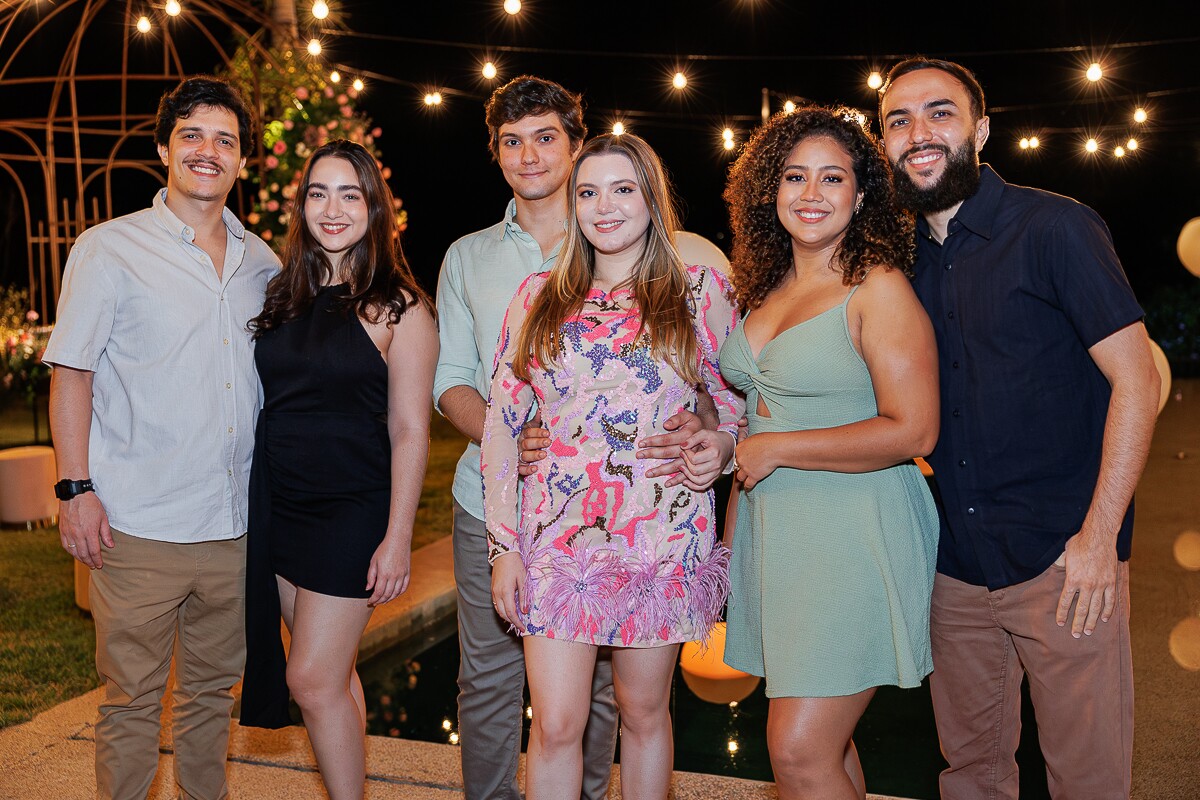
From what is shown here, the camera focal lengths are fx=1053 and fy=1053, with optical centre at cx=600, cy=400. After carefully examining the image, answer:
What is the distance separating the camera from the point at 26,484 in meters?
6.97

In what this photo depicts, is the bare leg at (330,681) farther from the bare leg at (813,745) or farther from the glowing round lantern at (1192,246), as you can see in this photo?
the glowing round lantern at (1192,246)

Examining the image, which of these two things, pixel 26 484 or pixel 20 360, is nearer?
pixel 26 484

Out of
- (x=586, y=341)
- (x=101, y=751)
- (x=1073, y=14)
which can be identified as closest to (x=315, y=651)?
(x=101, y=751)

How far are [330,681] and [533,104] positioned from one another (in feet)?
5.21

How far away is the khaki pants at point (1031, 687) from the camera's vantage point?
224 cm

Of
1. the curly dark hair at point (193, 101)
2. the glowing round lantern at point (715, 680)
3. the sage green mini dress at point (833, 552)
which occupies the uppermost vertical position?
the curly dark hair at point (193, 101)

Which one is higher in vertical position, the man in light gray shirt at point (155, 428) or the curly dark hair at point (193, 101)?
the curly dark hair at point (193, 101)

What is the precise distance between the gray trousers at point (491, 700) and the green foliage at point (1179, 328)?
18085 mm

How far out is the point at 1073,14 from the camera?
1265 centimetres

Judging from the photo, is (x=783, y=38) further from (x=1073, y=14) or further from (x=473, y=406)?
(x=473, y=406)

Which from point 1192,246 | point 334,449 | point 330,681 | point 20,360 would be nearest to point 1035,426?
point 334,449

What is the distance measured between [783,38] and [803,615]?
14830 mm

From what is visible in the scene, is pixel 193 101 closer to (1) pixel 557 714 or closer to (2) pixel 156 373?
(2) pixel 156 373

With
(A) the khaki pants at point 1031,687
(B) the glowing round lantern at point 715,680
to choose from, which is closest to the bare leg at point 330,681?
(A) the khaki pants at point 1031,687
